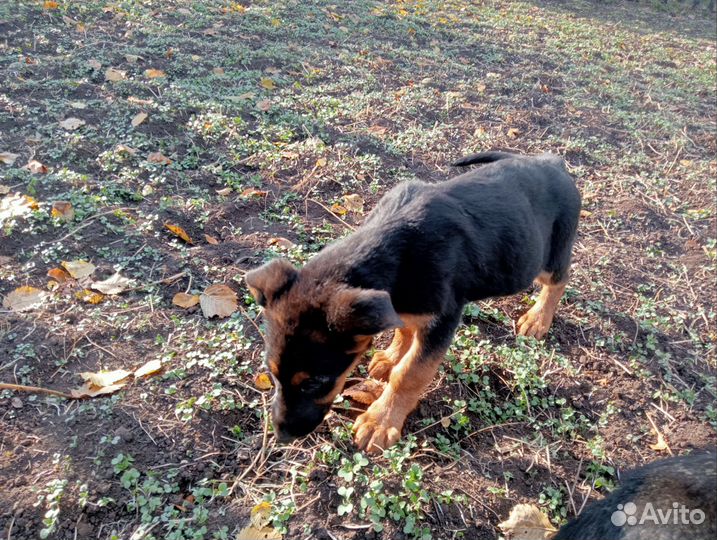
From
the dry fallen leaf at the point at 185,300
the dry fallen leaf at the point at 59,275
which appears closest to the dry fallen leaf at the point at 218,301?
the dry fallen leaf at the point at 185,300

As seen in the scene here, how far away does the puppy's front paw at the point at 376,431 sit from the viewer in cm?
298

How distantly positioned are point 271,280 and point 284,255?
1538 mm

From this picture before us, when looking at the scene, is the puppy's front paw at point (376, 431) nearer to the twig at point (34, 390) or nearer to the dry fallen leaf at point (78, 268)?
the twig at point (34, 390)

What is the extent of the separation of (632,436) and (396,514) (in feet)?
5.78

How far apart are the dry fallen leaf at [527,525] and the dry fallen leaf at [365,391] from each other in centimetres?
106

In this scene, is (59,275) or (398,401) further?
(59,275)

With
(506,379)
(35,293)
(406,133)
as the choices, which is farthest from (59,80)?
(506,379)

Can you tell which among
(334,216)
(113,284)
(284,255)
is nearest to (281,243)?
(284,255)

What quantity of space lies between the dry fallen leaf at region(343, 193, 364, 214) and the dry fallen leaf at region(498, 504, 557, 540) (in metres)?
2.94

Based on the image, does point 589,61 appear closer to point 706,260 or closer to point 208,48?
point 706,260

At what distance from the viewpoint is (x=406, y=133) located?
6.20 metres

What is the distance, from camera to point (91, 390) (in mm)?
2979

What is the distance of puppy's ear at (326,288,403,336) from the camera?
2283 mm

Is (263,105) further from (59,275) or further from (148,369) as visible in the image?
(148,369)
